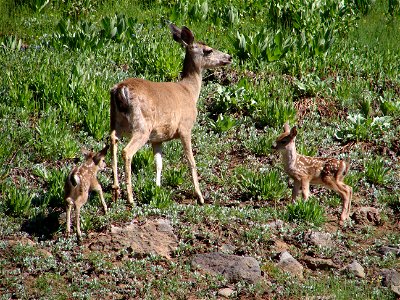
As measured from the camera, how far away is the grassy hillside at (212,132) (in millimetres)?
9375

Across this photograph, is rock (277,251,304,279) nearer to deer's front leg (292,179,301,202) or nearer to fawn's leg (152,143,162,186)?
deer's front leg (292,179,301,202)

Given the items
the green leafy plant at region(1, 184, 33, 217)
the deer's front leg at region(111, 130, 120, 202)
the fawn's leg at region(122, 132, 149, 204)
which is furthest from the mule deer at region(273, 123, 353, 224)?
the green leafy plant at region(1, 184, 33, 217)

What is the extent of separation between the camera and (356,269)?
983cm

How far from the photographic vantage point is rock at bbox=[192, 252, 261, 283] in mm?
9359

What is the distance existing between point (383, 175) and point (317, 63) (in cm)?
339

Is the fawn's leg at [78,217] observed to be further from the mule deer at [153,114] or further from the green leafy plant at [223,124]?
the green leafy plant at [223,124]

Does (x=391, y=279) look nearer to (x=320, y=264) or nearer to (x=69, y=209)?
(x=320, y=264)

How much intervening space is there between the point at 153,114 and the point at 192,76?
5.88ft

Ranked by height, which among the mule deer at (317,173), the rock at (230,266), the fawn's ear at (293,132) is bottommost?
the rock at (230,266)

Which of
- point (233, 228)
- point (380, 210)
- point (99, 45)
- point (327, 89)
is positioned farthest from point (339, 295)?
point (99, 45)

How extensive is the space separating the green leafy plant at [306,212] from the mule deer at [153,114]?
48.2 inches

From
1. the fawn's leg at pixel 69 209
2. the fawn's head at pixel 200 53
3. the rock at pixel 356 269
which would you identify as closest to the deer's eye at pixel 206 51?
the fawn's head at pixel 200 53

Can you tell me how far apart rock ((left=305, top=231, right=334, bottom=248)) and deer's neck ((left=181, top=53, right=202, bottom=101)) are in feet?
9.22

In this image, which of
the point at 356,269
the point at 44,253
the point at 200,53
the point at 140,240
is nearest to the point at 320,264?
the point at 356,269
